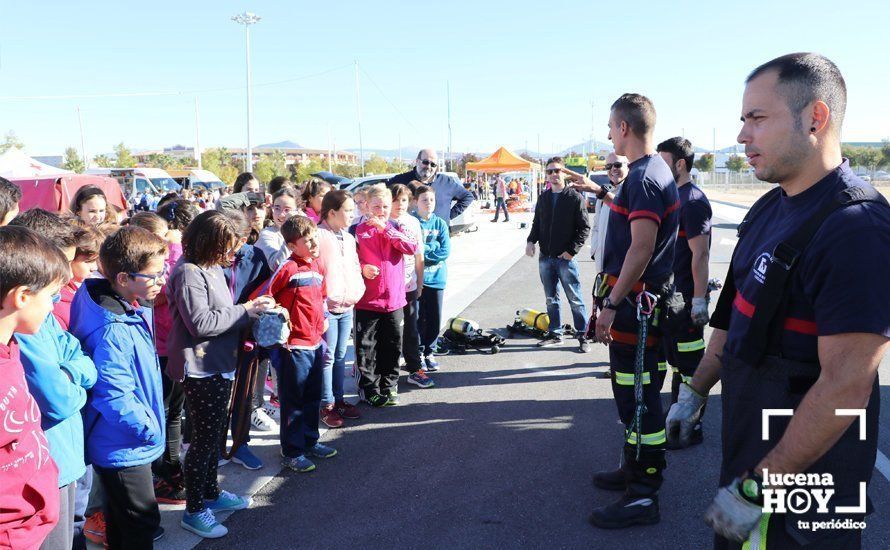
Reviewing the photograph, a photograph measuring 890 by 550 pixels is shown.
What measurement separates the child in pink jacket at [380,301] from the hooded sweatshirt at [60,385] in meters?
2.98

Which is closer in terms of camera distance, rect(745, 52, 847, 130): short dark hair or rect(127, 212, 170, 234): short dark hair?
rect(745, 52, 847, 130): short dark hair

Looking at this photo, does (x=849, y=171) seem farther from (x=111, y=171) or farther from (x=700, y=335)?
(x=111, y=171)

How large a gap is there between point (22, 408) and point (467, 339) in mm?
5620

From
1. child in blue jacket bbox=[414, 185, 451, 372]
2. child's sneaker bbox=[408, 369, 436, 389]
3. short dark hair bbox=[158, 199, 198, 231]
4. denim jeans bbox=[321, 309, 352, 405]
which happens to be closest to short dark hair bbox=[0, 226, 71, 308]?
denim jeans bbox=[321, 309, 352, 405]

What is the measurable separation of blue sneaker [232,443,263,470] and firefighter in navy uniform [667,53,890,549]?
322 cm

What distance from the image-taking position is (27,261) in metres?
2.12

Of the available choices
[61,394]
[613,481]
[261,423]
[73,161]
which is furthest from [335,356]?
[73,161]

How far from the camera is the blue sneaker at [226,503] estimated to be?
3750 millimetres

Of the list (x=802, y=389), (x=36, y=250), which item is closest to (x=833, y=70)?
(x=802, y=389)

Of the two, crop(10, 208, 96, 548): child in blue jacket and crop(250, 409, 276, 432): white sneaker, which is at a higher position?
crop(10, 208, 96, 548): child in blue jacket

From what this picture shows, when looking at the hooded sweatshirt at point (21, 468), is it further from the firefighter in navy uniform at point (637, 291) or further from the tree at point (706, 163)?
the tree at point (706, 163)

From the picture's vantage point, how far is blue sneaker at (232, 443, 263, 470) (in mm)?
4352

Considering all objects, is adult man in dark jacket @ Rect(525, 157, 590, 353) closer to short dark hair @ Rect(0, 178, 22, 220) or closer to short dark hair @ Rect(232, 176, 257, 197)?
short dark hair @ Rect(232, 176, 257, 197)

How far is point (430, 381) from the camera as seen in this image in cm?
613
